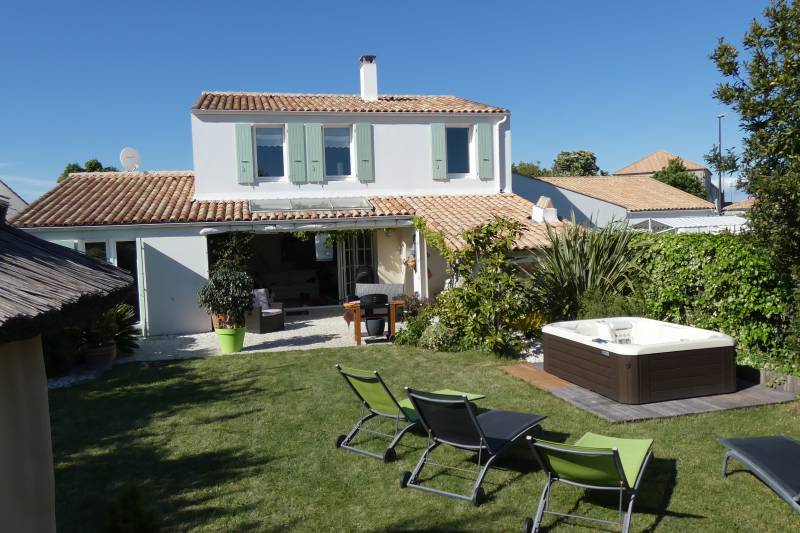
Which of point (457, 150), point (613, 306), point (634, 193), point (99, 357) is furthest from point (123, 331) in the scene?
point (634, 193)

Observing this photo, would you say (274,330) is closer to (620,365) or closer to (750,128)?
(620,365)

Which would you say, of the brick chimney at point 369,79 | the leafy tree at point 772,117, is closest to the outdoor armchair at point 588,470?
the leafy tree at point 772,117

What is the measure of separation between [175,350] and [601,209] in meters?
22.6

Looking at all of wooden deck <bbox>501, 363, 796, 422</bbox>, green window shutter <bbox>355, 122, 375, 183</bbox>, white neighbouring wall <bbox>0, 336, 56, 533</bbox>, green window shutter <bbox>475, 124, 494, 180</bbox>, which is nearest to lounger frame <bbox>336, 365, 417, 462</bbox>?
wooden deck <bbox>501, 363, 796, 422</bbox>

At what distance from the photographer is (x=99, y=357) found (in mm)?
12422

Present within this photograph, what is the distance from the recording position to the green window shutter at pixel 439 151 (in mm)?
19625

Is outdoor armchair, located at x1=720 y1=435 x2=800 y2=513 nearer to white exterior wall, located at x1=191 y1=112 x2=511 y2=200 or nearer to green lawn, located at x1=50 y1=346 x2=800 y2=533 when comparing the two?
green lawn, located at x1=50 y1=346 x2=800 y2=533

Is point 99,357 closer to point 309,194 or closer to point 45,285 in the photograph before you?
point 309,194

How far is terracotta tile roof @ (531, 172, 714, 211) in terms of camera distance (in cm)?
3316

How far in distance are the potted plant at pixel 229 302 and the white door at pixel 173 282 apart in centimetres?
310

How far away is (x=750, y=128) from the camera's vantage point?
9.32m

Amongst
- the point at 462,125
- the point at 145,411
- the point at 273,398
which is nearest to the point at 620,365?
the point at 273,398

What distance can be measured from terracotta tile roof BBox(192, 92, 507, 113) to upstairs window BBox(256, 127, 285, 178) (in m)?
0.79

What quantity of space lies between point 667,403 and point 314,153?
529 inches
